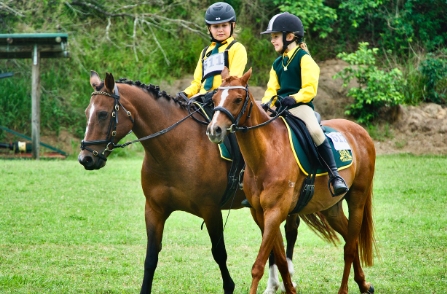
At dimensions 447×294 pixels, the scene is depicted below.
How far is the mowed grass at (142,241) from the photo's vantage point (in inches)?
298

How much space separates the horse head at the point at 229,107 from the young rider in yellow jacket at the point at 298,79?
2.49 ft

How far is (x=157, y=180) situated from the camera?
6527 mm

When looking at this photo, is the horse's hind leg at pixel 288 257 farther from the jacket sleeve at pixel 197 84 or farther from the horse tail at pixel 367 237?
the jacket sleeve at pixel 197 84

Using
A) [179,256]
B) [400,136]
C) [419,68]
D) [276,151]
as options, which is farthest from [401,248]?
[419,68]

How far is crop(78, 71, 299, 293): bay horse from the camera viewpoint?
21.1 feet

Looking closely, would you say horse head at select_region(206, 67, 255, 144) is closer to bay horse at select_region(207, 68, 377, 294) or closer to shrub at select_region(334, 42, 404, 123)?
bay horse at select_region(207, 68, 377, 294)


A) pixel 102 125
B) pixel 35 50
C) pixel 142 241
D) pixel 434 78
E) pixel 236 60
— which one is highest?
pixel 236 60

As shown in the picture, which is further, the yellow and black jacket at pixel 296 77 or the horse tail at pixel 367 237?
the horse tail at pixel 367 237

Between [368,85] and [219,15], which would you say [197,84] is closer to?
[219,15]

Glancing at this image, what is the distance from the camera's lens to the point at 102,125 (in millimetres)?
6176

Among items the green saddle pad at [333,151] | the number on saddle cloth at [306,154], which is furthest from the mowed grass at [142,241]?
the green saddle pad at [333,151]

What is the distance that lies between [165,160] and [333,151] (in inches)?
66.2

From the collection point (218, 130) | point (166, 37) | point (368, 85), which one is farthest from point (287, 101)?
point (166, 37)

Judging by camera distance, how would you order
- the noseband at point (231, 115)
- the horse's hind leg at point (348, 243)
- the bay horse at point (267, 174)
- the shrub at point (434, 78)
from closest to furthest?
the noseband at point (231, 115)
the bay horse at point (267, 174)
the horse's hind leg at point (348, 243)
the shrub at point (434, 78)
